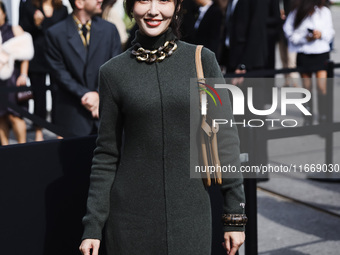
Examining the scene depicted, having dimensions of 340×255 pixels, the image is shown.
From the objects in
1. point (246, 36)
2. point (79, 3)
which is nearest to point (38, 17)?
point (246, 36)

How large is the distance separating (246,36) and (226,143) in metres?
5.20

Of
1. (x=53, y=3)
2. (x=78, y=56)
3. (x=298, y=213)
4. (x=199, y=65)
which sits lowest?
(x=298, y=213)

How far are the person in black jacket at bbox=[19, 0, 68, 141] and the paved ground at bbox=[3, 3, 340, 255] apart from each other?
3032mm

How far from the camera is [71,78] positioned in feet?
18.0

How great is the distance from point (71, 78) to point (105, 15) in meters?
3.08

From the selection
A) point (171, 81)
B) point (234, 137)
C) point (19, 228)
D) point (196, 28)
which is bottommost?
point (19, 228)

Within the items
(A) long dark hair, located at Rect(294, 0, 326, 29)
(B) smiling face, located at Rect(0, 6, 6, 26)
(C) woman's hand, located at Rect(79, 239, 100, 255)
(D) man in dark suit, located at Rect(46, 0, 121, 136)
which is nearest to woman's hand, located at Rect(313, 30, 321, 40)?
(A) long dark hair, located at Rect(294, 0, 326, 29)

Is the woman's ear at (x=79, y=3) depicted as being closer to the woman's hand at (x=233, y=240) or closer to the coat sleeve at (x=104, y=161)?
the coat sleeve at (x=104, y=161)

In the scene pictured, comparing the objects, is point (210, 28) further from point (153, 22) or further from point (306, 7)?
point (153, 22)

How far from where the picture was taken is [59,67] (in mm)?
5477

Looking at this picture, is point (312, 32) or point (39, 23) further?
point (312, 32)

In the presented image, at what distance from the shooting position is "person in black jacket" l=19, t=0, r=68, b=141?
853 cm

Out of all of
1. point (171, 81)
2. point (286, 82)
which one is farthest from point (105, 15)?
point (171, 81)

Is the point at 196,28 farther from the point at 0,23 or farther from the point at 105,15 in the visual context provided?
the point at 0,23
